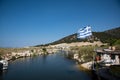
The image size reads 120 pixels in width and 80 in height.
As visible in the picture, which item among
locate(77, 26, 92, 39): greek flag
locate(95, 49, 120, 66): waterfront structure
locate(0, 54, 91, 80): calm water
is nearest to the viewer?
locate(0, 54, 91, 80): calm water

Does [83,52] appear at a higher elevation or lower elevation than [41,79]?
higher

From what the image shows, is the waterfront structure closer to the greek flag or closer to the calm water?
the calm water

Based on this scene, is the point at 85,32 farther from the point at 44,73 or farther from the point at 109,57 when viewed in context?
the point at 44,73

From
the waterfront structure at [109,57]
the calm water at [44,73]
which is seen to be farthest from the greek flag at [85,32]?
the calm water at [44,73]

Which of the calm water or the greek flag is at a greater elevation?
the greek flag

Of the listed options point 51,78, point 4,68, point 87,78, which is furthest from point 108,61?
→ point 4,68

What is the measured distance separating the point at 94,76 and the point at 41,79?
394 inches

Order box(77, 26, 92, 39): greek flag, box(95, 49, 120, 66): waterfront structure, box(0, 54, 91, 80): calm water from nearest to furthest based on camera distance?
box(0, 54, 91, 80): calm water → box(95, 49, 120, 66): waterfront structure → box(77, 26, 92, 39): greek flag

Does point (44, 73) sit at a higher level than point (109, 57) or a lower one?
lower

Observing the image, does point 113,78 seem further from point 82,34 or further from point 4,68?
point 4,68

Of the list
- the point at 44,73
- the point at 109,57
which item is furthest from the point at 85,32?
the point at 44,73

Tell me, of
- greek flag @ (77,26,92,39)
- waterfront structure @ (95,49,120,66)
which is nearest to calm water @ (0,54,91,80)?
waterfront structure @ (95,49,120,66)

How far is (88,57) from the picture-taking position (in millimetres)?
60094

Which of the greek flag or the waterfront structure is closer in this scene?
the waterfront structure
